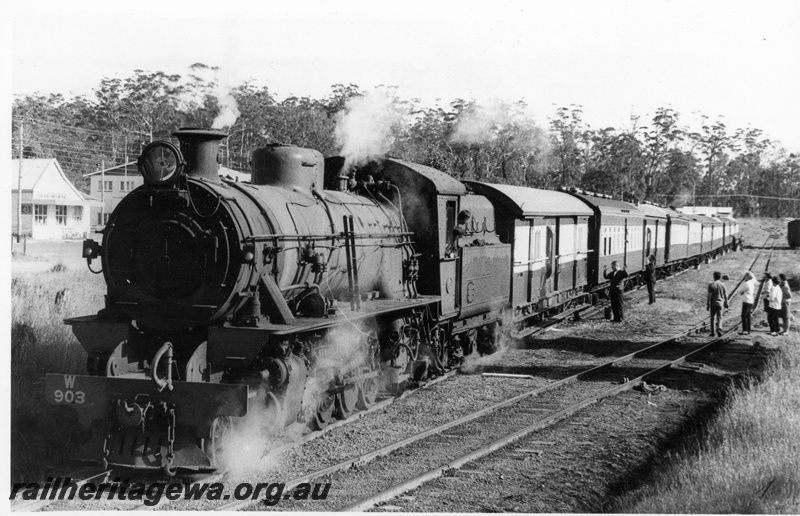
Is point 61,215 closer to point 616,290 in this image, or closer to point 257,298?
point 616,290

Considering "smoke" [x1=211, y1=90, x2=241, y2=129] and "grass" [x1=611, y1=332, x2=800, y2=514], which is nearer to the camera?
"grass" [x1=611, y1=332, x2=800, y2=514]

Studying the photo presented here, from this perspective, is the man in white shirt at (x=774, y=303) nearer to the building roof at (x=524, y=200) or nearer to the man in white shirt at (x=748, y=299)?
the man in white shirt at (x=748, y=299)

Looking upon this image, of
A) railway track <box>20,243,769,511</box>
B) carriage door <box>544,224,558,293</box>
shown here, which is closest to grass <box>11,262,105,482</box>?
railway track <box>20,243,769,511</box>

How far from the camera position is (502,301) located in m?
13.9

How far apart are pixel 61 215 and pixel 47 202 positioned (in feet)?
9.13

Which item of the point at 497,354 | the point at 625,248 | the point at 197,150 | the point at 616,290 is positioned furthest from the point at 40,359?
the point at 625,248

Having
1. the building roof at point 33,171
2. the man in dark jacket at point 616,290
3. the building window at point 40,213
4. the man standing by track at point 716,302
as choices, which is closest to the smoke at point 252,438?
the man standing by track at point 716,302

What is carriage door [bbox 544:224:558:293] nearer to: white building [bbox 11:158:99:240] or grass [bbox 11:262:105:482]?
grass [bbox 11:262:105:482]

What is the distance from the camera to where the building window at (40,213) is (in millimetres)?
30734

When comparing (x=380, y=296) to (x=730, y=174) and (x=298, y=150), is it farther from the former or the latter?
(x=730, y=174)

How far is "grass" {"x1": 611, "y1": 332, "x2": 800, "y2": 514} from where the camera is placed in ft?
22.2

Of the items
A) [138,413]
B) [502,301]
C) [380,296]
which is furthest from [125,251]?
[502,301]

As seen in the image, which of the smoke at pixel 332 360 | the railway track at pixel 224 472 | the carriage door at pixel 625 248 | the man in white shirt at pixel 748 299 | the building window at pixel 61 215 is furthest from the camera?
the building window at pixel 61 215

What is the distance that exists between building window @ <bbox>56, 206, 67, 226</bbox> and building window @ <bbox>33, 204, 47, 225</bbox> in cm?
58
